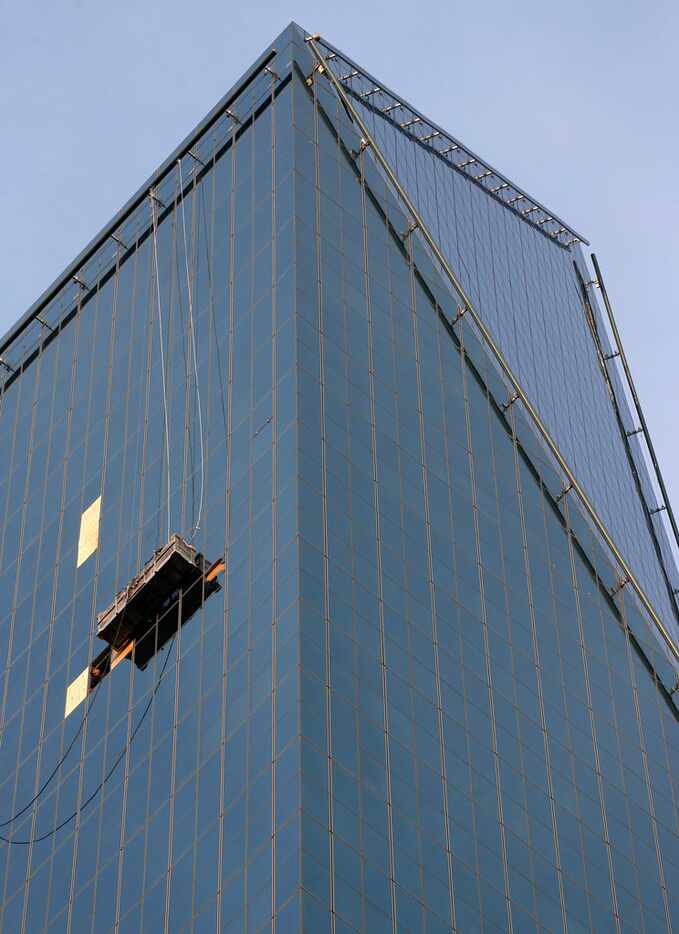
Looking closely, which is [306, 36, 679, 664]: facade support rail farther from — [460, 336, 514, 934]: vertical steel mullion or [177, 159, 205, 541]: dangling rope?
[177, 159, 205, 541]: dangling rope

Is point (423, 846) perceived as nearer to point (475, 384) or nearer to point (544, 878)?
point (544, 878)

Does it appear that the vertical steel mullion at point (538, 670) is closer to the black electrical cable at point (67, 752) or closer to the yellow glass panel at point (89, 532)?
the black electrical cable at point (67, 752)

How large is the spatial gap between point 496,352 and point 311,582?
1229 inches

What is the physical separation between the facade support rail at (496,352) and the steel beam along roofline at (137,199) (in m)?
3.32

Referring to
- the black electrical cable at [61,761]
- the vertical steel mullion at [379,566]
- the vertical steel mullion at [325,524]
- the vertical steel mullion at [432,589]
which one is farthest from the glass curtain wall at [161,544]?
the vertical steel mullion at [432,589]

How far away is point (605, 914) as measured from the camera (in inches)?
3462

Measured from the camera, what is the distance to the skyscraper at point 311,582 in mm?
78875

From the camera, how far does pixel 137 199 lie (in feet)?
376

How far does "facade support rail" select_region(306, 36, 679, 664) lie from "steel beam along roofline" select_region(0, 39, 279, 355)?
3.32 metres

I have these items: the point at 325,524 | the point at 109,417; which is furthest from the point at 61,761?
the point at 109,417

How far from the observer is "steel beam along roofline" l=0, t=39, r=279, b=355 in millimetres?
108125

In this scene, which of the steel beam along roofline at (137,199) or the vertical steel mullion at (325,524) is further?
the steel beam along roofline at (137,199)

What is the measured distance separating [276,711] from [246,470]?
1453 cm

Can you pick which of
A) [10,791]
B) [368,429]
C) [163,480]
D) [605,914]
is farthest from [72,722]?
[605,914]
